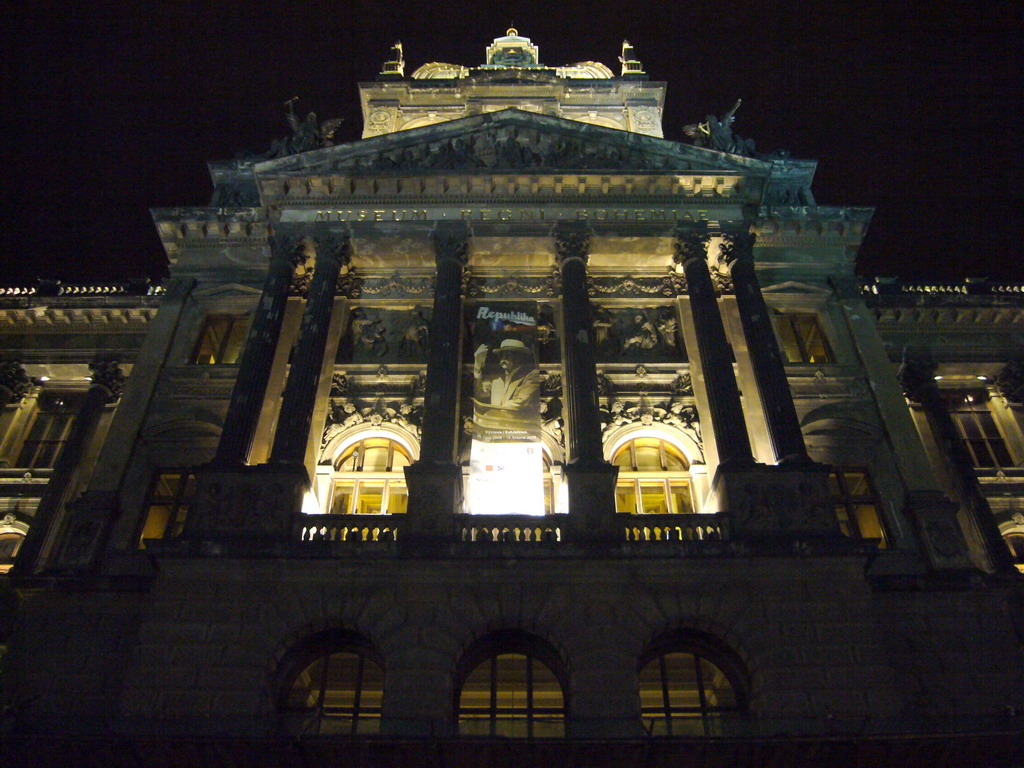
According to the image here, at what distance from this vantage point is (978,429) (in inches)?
1113

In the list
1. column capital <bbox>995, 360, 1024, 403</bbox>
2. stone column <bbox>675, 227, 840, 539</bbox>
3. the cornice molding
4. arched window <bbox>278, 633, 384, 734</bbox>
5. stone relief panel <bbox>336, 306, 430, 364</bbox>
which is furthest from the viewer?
the cornice molding

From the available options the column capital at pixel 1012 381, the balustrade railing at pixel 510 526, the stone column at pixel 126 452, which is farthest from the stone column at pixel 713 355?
the stone column at pixel 126 452

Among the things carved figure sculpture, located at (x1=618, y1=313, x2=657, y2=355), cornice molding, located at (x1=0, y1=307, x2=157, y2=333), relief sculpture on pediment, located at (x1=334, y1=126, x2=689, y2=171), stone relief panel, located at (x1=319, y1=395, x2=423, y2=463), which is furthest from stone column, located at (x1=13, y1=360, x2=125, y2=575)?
carved figure sculpture, located at (x1=618, y1=313, x2=657, y2=355)

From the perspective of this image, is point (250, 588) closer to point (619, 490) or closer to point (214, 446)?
point (214, 446)

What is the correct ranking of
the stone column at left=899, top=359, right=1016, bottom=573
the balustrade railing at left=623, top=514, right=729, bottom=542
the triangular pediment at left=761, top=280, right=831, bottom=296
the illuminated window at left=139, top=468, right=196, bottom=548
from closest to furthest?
1. the balustrade railing at left=623, top=514, right=729, bottom=542
2. the stone column at left=899, top=359, right=1016, bottom=573
3. the illuminated window at left=139, top=468, right=196, bottom=548
4. the triangular pediment at left=761, top=280, right=831, bottom=296

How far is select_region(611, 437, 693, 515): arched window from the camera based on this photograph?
23734 mm

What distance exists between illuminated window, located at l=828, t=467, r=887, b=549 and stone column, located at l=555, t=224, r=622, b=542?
6.32 metres

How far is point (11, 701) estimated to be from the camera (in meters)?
19.0

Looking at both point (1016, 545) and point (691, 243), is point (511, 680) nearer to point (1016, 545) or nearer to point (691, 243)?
point (691, 243)

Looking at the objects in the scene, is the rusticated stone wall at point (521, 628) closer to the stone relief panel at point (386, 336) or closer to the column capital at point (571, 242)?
the stone relief panel at point (386, 336)

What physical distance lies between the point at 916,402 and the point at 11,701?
84.8 ft

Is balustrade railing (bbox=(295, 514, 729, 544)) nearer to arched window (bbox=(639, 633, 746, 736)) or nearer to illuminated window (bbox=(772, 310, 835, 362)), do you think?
arched window (bbox=(639, 633, 746, 736))

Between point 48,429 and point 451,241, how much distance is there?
46.2 ft

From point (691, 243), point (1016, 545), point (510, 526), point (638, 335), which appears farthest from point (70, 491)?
point (1016, 545)
